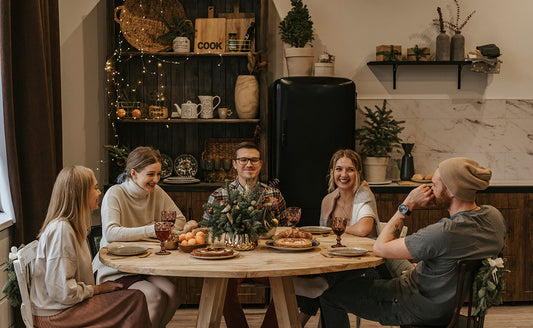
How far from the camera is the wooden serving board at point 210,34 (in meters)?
4.86

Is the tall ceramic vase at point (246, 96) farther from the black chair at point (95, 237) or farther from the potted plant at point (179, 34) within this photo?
the black chair at point (95, 237)

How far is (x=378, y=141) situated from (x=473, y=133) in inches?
36.7

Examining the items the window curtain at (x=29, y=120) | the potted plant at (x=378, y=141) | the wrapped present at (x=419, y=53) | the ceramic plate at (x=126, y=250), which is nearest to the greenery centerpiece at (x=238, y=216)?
the ceramic plate at (x=126, y=250)

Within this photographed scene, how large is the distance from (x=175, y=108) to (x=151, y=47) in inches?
21.1

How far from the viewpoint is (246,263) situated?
2.61 metres

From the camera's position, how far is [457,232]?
253cm

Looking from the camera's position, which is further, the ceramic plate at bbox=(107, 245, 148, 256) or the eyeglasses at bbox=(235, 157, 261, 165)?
the eyeglasses at bbox=(235, 157, 261, 165)

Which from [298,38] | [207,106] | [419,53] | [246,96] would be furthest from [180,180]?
[419,53]

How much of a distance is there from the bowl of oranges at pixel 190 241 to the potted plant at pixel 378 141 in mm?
2199

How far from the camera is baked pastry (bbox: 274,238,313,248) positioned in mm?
2863

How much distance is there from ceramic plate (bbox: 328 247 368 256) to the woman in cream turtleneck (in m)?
0.90

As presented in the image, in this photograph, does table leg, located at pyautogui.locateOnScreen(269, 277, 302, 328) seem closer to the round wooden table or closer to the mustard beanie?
the round wooden table

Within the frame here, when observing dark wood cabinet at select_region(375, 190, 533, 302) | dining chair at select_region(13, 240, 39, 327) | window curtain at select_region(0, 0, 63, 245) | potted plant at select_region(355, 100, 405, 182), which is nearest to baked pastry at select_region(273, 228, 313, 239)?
dining chair at select_region(13, 240, 39, 327)

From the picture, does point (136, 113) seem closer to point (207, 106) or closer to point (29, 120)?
point (207, 106)
